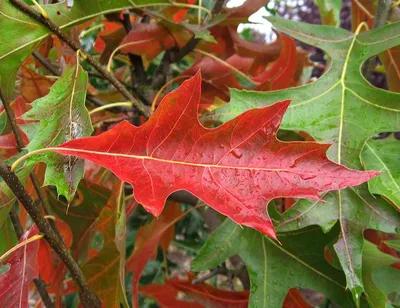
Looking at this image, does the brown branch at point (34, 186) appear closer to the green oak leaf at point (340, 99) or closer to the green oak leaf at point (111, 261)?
the green oak leaf at point (111, 261)

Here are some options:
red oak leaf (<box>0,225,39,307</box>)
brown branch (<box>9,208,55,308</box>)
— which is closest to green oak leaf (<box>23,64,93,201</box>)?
red oak leaf (<box>0,225,39,307</box>)

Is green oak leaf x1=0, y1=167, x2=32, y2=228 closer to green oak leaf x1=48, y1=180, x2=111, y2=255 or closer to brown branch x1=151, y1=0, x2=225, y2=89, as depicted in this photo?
green oak leaf x1=48, y1=180, x2=111, y2=255

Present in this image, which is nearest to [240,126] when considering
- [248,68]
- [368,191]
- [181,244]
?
[368,191]

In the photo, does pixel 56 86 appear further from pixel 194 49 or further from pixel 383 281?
pixel 383 281

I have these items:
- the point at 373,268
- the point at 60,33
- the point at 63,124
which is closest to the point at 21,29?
the point at 60,33

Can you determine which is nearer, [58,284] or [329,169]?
[329,169]

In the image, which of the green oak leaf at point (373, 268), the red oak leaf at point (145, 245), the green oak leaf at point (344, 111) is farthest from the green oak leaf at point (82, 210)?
the green oak leaf at point (373, 268)

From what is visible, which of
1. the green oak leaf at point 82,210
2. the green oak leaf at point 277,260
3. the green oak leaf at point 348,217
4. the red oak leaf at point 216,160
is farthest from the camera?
the green oak leaf at point 82,210
